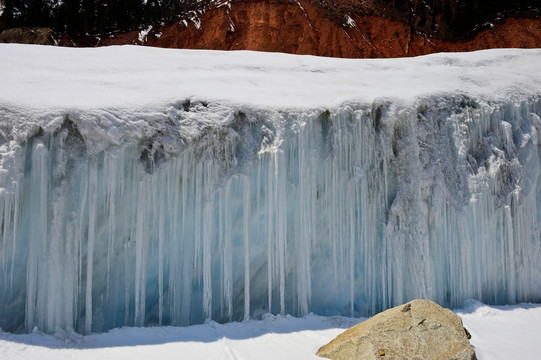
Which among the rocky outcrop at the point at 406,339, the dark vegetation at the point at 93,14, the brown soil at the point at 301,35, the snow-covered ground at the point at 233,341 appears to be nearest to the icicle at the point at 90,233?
the snow-covered ground at the point at 233,341

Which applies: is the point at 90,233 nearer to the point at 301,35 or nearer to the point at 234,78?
the point at 234,78

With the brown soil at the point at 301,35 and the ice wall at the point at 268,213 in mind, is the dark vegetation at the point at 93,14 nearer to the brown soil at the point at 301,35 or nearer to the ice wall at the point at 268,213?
the brown soil at the point at 301,35

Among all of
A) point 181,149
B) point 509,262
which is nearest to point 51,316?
point 181,149

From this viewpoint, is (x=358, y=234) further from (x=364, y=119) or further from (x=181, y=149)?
(x=181, y=149)

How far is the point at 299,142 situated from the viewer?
5.62 metres

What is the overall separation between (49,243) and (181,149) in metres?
1.57

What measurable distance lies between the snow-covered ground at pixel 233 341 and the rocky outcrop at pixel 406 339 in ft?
1.06

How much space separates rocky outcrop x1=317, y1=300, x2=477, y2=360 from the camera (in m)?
4.12

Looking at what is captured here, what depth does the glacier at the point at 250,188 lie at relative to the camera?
4.53m

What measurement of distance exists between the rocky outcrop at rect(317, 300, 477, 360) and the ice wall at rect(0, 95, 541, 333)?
1.13 metres

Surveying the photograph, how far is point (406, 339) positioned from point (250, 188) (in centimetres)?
224

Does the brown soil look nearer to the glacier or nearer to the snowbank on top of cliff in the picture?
the snowbank on top of cliff

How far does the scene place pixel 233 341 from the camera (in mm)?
4457

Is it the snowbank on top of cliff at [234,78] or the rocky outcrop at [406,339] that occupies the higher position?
the snowbank on top of cliff at [234,78]
